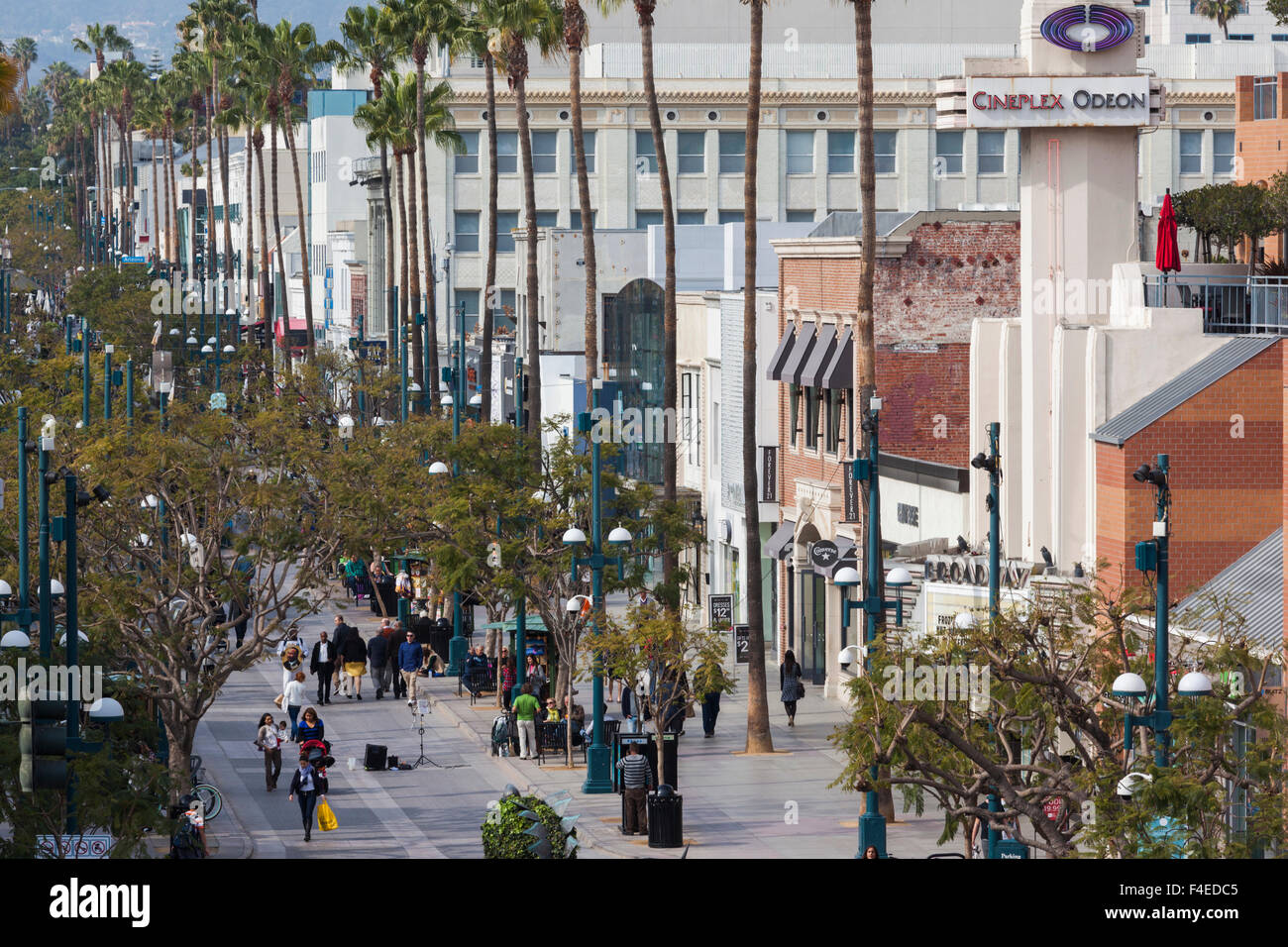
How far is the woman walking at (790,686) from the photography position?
42.1 metres

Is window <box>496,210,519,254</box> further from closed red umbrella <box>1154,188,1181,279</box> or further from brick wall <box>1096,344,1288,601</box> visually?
brick wall <box>1096,344,1288,601</box>

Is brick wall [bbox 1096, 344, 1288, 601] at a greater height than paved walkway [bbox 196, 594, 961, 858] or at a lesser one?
greater

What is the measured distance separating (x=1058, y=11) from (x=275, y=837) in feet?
67.0

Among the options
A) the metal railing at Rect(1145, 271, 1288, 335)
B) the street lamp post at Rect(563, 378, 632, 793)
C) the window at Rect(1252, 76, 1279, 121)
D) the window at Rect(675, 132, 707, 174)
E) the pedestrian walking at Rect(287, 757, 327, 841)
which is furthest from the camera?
the window at Rect(675, 132, 707, 174)

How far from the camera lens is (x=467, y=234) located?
96.1 meters

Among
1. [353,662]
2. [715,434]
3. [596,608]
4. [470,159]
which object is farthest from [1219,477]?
[470,159]

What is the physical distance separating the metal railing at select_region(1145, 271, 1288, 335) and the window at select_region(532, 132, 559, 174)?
5989 cm

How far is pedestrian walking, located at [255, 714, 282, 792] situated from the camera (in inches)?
1390

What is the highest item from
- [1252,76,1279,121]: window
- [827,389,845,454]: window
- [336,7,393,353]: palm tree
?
[336,7,393,353]: palm tree

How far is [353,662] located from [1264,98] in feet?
72.0

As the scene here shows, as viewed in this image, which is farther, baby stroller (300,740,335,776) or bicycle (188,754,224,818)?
baby stroller (300,740,335,776)

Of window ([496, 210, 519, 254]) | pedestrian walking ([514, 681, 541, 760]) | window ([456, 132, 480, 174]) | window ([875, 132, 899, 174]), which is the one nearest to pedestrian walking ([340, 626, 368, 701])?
pedestrian walking ([514, 681, 541, 760])

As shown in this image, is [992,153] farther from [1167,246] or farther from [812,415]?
[1167,246]
